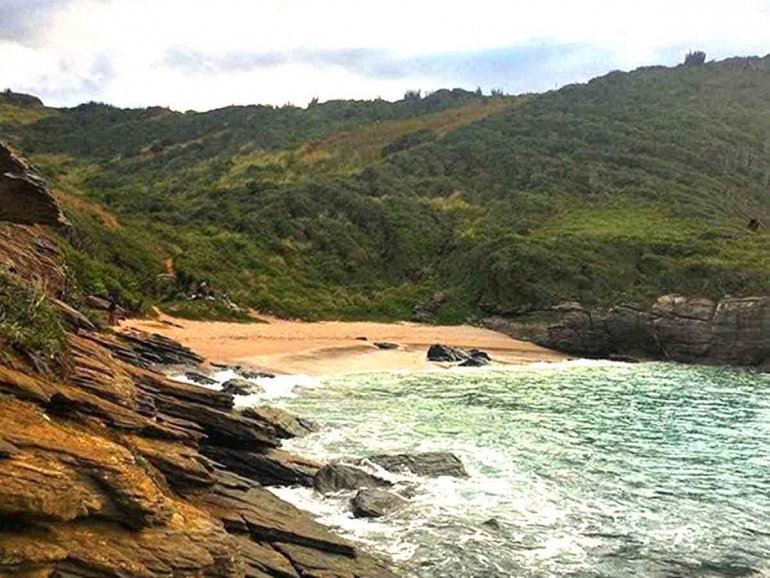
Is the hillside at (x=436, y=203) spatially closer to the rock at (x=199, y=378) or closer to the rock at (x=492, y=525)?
the rock at (x=199, y=378)

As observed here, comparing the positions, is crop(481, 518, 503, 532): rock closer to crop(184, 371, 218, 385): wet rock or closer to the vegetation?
the vegetation

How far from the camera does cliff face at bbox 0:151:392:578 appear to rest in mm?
7953

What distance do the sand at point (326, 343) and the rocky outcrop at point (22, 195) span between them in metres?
22.4

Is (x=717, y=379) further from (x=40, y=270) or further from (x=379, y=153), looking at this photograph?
(x=379, y=153)

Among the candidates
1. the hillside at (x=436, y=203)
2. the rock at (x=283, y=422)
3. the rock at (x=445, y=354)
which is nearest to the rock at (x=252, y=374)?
the rock at (x=283, y=422)

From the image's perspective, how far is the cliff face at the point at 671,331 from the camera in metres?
47.2

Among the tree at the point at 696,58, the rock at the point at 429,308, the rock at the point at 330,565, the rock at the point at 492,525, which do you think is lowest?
the rock at the point at 492,525

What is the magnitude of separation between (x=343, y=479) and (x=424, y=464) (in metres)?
2.92

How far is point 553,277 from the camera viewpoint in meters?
57.1

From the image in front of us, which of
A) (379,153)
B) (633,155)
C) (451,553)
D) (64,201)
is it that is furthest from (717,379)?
(379,153)

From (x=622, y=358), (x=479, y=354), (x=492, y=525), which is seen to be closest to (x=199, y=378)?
(x=492, y=525)

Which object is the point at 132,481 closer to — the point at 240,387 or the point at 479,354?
the point at 240,387

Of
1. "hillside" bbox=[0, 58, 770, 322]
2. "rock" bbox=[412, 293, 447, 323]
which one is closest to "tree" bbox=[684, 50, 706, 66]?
"hillside" bbox=[0, 58, 770, 322]

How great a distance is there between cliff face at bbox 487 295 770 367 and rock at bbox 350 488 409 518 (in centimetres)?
3647
